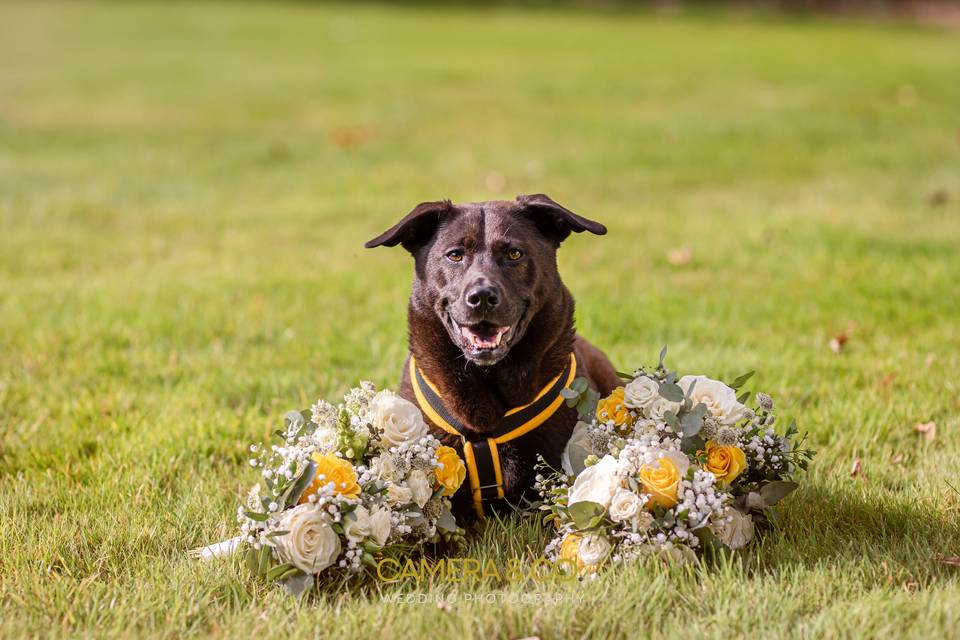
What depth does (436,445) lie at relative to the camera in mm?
3480

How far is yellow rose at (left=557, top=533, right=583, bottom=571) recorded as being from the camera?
3189mm

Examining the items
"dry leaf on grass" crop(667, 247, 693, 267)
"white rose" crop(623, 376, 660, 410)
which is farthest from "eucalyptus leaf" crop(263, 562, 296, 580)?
"dry leaf on grass" crop(667, 247, 693, 267)

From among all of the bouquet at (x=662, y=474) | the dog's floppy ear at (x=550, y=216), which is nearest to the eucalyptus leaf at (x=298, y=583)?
the bouquet at (x=662, y=474)

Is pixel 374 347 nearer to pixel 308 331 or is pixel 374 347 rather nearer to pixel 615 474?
pixel 308 331

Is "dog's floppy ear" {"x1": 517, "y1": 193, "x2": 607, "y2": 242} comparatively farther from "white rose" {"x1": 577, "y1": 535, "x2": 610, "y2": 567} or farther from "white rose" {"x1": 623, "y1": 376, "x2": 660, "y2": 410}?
"white rose" {"x1": 577, "y1": 535, "x2": 610, "y2": 567}

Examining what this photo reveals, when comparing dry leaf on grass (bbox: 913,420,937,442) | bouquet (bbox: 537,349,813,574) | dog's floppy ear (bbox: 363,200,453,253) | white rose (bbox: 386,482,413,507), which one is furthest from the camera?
dry leaf on grass (bbox: 913,420,937,442)

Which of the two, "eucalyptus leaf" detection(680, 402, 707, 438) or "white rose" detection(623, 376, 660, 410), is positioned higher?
"white rose" detection(623, 376, 660, 410)

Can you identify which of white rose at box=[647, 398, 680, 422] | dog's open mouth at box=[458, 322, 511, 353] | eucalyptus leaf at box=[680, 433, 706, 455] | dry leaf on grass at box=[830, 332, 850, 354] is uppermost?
dog's open mouth at box=[458, 322, 511, 353]

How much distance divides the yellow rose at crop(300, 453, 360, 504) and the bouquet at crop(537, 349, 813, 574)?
0.66 m

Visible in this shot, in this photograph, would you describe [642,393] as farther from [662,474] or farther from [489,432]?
[489,432]

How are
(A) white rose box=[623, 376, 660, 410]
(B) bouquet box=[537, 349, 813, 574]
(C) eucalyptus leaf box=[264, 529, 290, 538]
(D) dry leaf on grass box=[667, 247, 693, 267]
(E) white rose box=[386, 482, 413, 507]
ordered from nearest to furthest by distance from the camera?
(C) eucalyptus leaf box=[264, 529, 290, 538] → (B) bouquet box=[537, 349, 813, 574] → (E) white rose box=[386, 482, 413, 507] → (A) white rose box=[623, 376, 660, 410] → (D) dry leaf on grass box=[667, 247, 693, 267]

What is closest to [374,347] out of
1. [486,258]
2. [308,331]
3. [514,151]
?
[308,331]

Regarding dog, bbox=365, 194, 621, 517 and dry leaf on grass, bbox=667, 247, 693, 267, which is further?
dry leaf on grass, bbox=667, 247, 693, 267

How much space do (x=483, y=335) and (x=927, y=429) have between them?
223 cm
